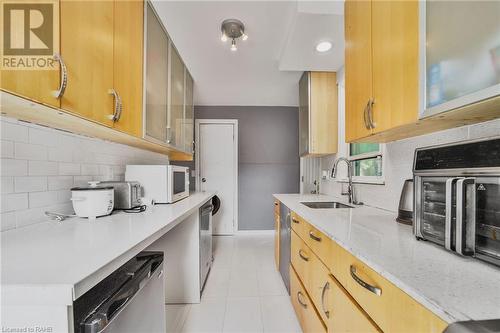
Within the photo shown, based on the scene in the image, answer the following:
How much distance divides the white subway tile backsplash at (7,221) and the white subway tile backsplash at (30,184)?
4.2 inches

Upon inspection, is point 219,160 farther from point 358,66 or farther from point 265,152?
point 358,66

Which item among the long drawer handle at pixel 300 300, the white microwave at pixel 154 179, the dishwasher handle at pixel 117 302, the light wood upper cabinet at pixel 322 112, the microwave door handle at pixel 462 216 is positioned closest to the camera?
the dishwasher handle at pixel 117 302

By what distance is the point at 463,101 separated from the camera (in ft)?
2.23

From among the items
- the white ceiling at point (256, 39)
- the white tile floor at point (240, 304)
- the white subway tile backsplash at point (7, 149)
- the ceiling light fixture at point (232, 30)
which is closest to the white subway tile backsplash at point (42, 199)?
the white subway tile backsplash at point (7, 149)

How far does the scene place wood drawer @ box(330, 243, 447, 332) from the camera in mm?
497

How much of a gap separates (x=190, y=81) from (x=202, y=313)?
8.44 ft

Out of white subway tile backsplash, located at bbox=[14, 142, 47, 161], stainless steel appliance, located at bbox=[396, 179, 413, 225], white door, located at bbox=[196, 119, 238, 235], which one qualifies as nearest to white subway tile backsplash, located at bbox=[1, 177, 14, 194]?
white subway tile backsplash, located at bbox=[14, 142, 47, 161]

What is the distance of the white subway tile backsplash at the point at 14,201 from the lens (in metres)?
0.93

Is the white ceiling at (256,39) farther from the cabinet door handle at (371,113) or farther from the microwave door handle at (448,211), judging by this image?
the microwave door handle at (448,211)

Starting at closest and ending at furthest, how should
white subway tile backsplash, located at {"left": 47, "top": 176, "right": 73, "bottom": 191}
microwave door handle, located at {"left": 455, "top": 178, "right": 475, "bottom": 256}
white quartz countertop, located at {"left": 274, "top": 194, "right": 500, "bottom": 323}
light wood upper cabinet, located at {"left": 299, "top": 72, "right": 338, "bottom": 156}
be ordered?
white quartz countertop, located at {"left": 274, "top": 194, "right": 500, "bottom": 323}, microwave door handle, located at {"left": 455, "top": 178, "right": 475, "bottom": 256}, white subway tile backsplash, located at {"left": 47, "top": 176, "right": 73, "bottom": 191}, light wood upper cabinet, located at {"left": 299, "top": 72, "right": 338, "bottom": 156}

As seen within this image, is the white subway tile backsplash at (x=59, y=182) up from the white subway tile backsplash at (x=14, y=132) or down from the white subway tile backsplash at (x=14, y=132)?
down

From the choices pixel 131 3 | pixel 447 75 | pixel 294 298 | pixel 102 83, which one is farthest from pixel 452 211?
pixel 131 3

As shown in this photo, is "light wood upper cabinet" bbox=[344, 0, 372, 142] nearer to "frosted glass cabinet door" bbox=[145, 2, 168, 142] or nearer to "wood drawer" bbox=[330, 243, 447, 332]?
"wood drawer" bbox=[330, 243, 447, 332]

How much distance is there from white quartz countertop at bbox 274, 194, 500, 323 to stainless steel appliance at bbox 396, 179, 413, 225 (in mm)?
161
